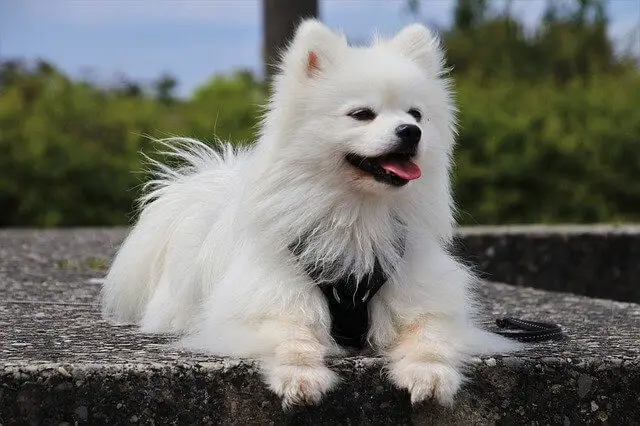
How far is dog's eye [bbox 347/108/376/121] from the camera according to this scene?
3406 mm

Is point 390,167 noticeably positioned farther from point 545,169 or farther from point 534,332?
point 545,169

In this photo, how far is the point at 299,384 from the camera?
310cm

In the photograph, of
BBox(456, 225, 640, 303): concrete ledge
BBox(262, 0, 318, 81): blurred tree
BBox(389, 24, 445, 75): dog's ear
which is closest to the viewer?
BBox(389, 24, 445, 75): dog's ear

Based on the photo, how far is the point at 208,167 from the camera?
15.0 ft

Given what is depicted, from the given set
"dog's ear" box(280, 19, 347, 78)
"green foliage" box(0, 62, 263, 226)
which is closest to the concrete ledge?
"green foliage" box(0, 62, 263, 226)

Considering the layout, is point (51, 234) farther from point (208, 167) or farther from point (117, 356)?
point (117, 356)

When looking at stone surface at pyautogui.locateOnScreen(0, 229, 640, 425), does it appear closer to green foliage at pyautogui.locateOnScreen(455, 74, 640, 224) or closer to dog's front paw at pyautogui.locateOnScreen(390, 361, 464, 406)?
dog's front paw at pyautogui.locateOnScreen(390, 361, 464, 406)

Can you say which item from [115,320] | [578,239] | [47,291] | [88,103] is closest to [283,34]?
[88,103]

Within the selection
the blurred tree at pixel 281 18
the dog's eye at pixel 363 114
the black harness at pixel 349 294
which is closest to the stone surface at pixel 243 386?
the black harness at pixel 349 294

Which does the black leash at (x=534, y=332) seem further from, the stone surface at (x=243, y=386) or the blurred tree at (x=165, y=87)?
the blurred tree at (x=165, y=87)

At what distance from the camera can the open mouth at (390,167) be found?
3.38 meters

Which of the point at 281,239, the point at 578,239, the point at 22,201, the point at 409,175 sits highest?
the point at 409,175

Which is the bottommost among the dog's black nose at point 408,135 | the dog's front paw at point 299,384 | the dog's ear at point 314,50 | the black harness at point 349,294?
the dog's front paw at point 299,384

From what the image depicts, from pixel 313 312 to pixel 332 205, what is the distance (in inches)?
13.9
